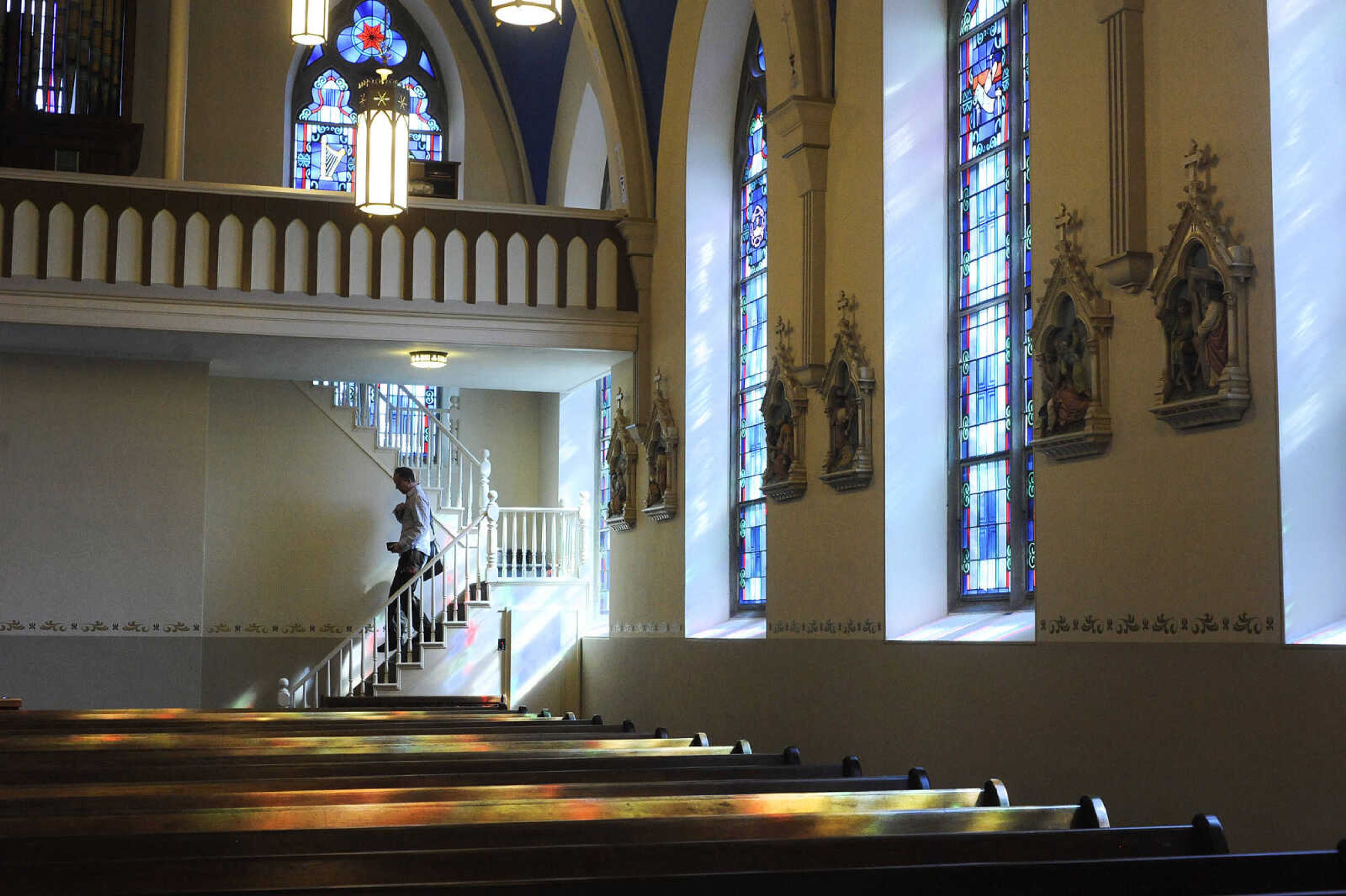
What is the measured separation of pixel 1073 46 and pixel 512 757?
15.4 ft

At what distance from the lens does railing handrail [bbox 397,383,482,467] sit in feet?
61.6

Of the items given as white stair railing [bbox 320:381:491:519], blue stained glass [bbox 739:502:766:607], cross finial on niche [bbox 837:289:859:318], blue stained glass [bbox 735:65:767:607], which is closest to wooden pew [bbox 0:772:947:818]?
cross finial on niche [bbox 837:289:859:318]

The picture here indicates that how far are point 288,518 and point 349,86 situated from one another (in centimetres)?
560

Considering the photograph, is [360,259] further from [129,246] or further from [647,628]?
[647,628]

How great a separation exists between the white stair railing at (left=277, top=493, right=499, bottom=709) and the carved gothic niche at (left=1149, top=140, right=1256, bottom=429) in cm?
1042

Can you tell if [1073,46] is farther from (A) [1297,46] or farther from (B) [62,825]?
(B) [62,825]

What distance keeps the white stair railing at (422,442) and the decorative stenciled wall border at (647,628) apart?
3.62m

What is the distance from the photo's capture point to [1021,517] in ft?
30.2

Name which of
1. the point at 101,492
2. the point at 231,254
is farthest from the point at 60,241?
the point at 101,492

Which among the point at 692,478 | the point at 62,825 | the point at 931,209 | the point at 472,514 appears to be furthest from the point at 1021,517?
the point at 472,514

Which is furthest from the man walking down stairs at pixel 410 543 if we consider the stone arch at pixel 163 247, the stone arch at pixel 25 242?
the stone arch at pixel 25 242

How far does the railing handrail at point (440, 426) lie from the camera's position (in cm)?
1878

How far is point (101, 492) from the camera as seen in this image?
1549 centimetres

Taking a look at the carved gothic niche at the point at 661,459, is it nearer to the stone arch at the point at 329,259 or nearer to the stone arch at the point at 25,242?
the stone arch at the point at 329,259
